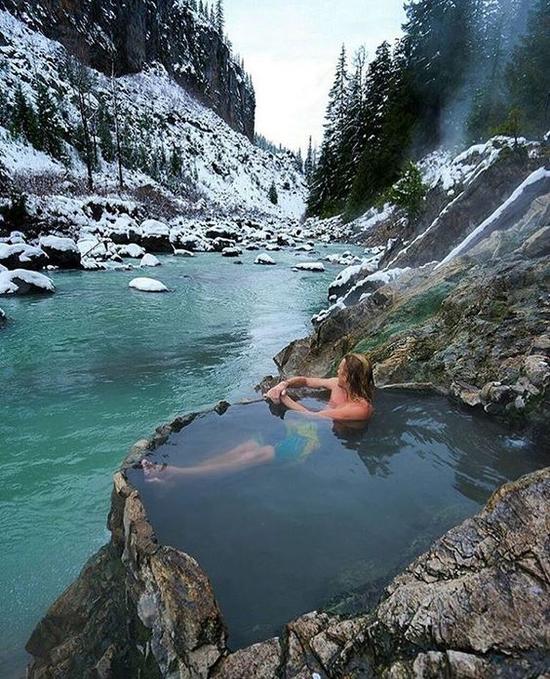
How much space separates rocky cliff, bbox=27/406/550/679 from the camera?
5.48ft

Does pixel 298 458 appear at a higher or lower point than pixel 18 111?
lower

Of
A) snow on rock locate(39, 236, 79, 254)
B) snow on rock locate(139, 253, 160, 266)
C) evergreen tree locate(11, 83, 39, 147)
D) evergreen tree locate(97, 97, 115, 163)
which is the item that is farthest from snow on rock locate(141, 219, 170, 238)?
evergreen tree locate(97, 97, 115, 163)

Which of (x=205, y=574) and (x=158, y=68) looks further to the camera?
(x=158, y=68)

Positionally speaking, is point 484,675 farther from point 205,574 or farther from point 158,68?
point 158,68

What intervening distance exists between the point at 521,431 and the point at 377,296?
15.3ft

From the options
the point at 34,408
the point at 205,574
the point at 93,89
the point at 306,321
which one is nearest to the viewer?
the point at 205,574

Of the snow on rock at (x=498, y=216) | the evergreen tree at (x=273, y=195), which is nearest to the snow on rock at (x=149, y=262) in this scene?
the snow on rock at (x=498, y=216)

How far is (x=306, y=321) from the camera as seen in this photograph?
540 inches

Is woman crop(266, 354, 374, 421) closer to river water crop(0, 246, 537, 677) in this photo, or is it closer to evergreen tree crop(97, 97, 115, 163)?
river water crop(0, 246, 537, 677)

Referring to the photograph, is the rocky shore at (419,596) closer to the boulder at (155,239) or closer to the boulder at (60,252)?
the boulder at (60,252)

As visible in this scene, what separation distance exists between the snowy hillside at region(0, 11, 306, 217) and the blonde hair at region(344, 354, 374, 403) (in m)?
33.8

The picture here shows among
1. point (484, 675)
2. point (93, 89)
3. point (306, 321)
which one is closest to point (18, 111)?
point (93, 89)

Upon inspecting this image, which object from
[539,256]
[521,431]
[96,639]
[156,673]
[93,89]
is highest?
[93,89]

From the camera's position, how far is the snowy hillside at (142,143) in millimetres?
40344
